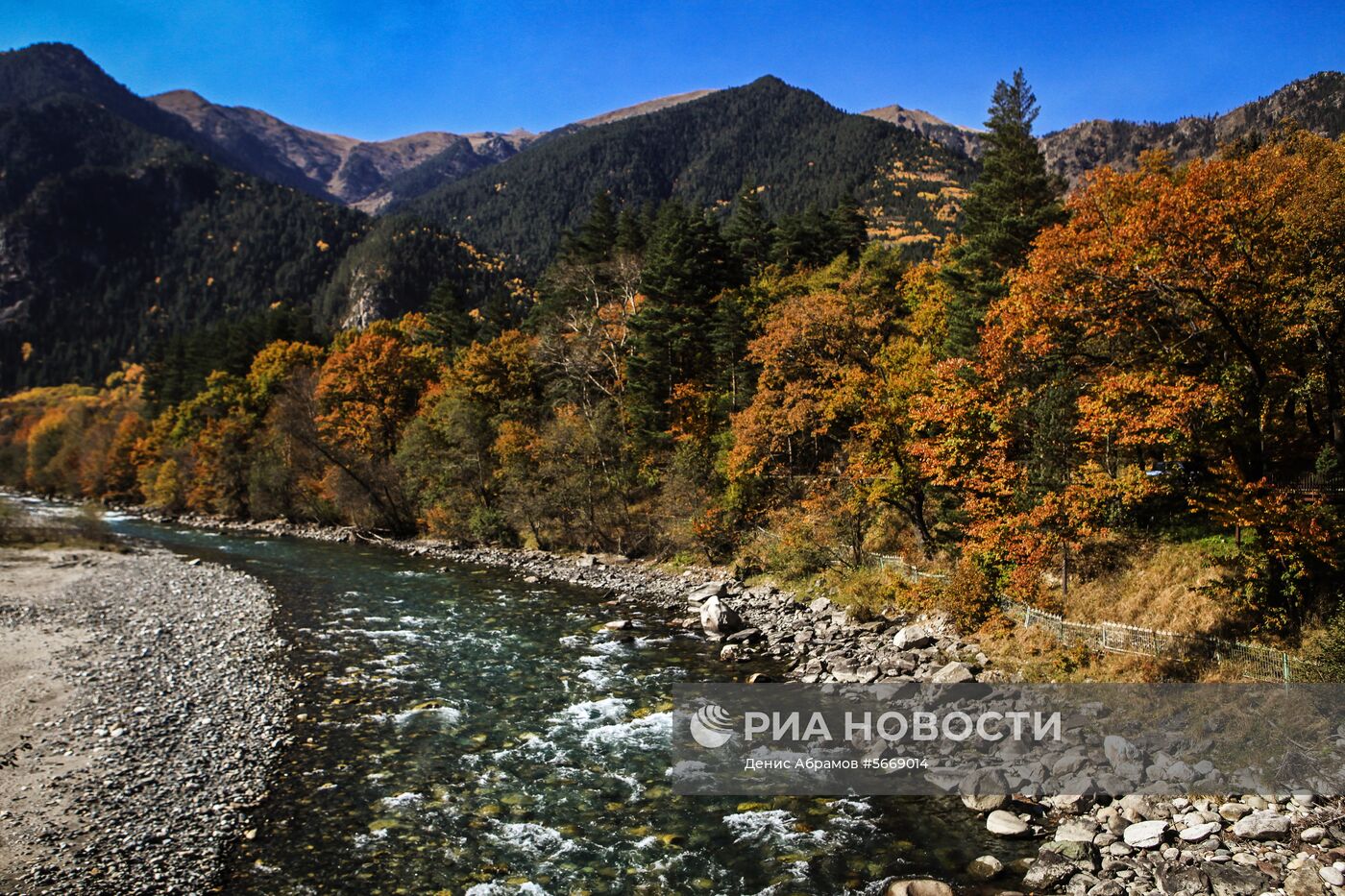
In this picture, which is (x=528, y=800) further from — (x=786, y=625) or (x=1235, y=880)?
(x=786, y=625)

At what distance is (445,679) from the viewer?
20578 mm

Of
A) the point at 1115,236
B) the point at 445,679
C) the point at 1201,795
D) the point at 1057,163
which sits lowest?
the point at 445,679

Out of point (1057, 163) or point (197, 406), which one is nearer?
point (197, 406)

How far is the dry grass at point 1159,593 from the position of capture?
17.9m

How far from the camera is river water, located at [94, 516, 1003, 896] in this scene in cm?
1130

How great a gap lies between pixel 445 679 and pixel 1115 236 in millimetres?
21845

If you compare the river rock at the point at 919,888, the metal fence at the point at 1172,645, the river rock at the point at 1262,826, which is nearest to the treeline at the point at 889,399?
the metal fence at the point at 1172,645

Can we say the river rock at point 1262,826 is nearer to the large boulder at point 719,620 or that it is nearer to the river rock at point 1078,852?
the river rock at point 1078,852

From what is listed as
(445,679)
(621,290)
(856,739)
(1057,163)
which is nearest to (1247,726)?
(856,739)

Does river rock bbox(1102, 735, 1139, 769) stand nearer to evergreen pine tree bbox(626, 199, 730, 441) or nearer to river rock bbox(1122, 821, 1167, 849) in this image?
river rock bbox(1122, 821, 1167, 849)

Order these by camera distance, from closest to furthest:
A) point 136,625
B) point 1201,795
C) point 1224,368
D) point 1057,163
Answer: point 1201,795 < point 1224,368 < point 136,625 < point 1057,163

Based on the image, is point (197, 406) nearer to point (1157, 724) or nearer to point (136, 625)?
point (136, 625)

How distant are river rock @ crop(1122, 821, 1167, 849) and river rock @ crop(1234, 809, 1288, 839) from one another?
1036mm

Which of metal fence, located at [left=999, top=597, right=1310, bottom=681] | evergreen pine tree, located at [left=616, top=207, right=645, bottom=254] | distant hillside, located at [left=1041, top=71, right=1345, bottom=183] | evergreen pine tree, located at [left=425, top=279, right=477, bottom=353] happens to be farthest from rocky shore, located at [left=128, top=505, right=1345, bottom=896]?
evergreen pine tree, located at [left=425, top=279, right=477, bottom=353]
